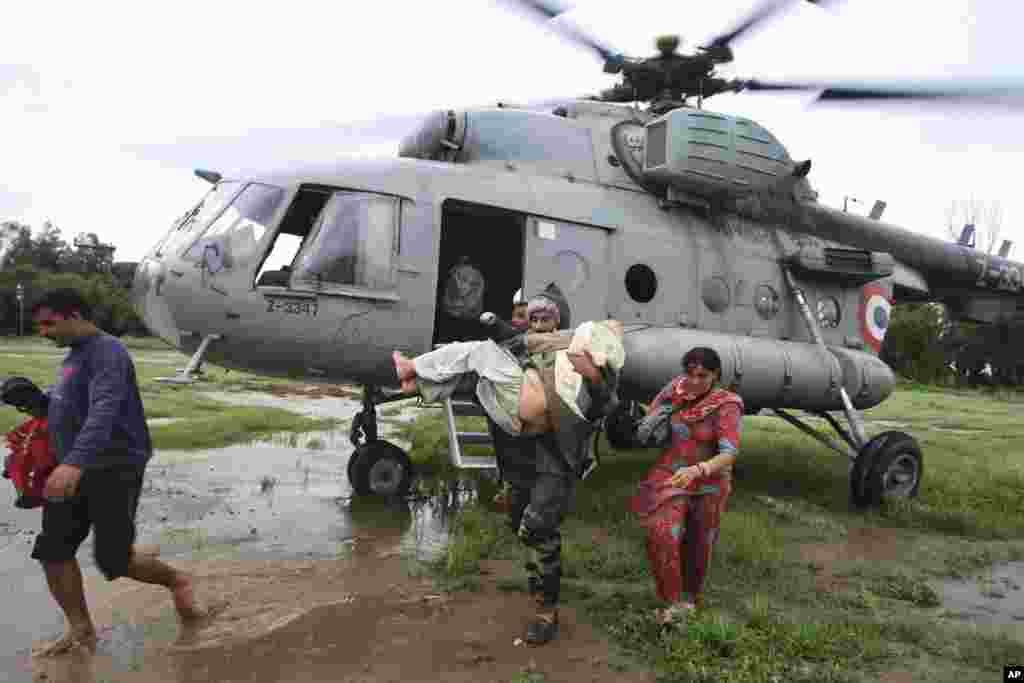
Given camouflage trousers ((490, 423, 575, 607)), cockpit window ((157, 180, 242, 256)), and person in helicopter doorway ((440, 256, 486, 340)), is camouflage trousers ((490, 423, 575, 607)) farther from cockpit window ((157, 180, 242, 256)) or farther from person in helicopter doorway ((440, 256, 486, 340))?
cockpit window ((157, 180, 242, 256))

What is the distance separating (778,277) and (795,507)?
235 centimetres

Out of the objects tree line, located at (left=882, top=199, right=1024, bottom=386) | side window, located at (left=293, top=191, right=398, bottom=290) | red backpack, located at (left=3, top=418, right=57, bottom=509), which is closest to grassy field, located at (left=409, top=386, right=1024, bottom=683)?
side window, located at (left=293, top=191, right=398, bottom=290)

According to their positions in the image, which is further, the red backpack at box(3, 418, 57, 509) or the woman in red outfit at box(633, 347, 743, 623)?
the woman in red outfit at box(633, 347, 743, 623)

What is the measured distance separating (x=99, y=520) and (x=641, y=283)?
4.82 m

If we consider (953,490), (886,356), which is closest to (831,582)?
(953,490)

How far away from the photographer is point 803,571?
15.7 ft

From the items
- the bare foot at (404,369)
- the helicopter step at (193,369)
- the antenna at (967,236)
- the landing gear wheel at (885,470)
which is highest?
the antenna at (967,236)

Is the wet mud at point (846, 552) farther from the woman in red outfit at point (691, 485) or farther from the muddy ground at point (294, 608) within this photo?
the muddy ground at point (294, 608)

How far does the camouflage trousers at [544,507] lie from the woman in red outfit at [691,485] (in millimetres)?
482

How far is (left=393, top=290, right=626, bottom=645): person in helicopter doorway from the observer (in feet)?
11.3

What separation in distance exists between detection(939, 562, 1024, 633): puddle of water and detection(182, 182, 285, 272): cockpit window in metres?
5.23

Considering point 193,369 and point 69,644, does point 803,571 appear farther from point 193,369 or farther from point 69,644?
point 193,369

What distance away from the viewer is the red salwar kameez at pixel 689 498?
11.9 ft

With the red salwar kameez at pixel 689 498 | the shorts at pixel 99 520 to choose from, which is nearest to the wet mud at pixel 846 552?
the red salwar kameez at pixel 689 498
